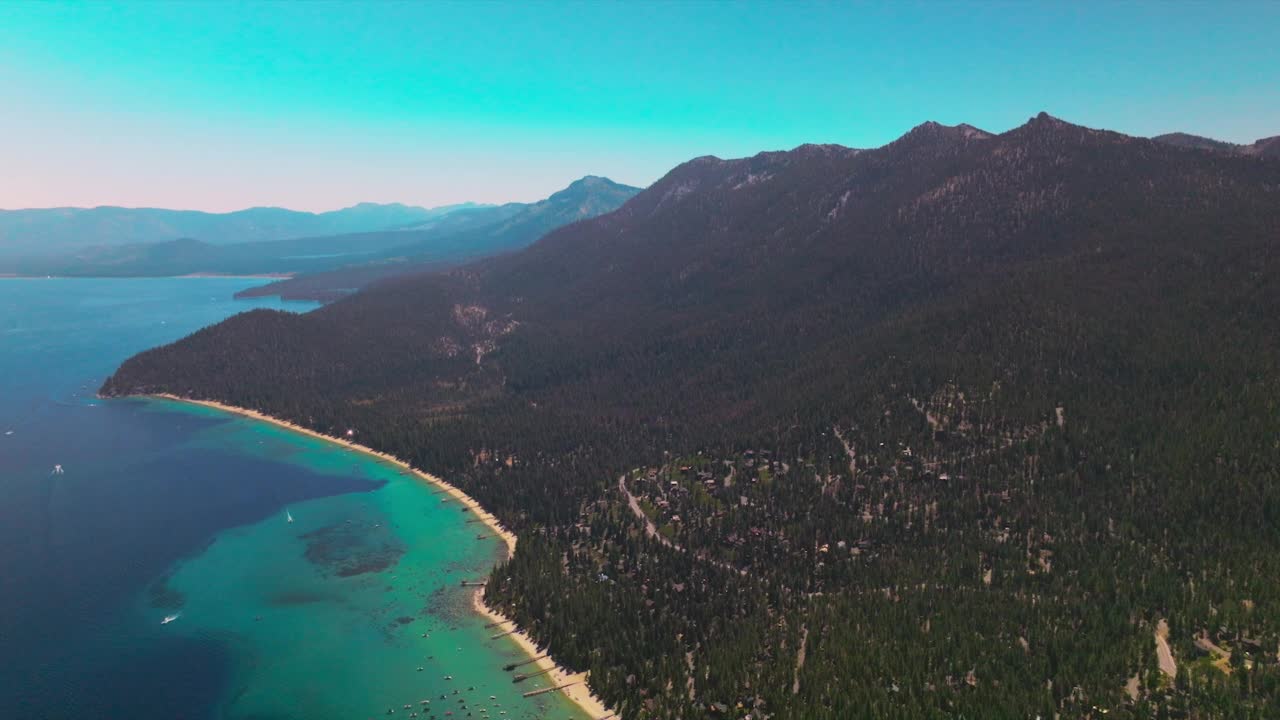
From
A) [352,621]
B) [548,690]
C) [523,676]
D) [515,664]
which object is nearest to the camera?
[548,690]

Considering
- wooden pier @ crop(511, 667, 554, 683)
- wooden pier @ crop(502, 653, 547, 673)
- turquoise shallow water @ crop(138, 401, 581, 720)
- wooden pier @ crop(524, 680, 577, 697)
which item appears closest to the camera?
wooden pier @ crop(524, 680, 577, 697)

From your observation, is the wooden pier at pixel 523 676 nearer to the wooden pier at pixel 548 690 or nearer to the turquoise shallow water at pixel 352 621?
the turquoise shallow water at pixel 352 621

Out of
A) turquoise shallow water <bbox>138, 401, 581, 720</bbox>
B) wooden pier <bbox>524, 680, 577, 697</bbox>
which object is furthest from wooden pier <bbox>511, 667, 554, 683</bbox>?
wooden pier <bbox>524, 680, 577, 697</bbox>

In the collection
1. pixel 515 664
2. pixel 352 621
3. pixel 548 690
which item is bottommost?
pixel 352 621

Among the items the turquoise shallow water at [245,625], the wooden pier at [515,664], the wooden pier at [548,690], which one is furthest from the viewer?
the wooden pier at [515,664]

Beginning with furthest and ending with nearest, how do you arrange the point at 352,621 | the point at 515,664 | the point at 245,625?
the point at 352,621
the point at 245,625
the point at 515,664

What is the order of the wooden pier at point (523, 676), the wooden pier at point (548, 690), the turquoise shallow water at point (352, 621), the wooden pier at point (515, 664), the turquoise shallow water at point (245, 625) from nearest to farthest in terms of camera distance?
the wooden pier at point (548, 690) < the turquoise shallow water at point (245, 625) < the turquoise shallow water at point (352, 621) < the wooden pier at point (523, 676) < the wooden pier at point (515, 664)

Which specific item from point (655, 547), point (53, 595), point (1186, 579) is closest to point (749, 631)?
point (655, 547)

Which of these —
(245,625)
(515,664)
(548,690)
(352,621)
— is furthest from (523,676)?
(245,625)

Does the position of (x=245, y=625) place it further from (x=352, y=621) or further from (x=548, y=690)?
(x=548, y=690)

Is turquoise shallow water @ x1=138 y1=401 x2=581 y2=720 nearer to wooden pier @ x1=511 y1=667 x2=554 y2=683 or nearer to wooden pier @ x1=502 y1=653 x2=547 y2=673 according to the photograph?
wooden pier @ x1=511 y1=667 x2=554 y2=683

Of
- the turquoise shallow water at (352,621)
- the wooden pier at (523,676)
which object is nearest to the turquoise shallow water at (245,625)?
the turquoise shallow water at (352,621)
